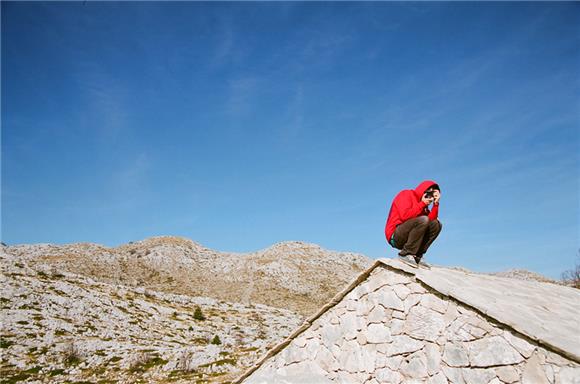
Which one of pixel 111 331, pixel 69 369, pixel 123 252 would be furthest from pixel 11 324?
pixel 123 252

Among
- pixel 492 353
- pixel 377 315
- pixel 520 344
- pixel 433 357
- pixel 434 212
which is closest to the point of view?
pixel 520 344

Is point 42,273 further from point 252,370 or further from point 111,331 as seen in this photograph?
point 252,370

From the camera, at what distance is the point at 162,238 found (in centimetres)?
8288

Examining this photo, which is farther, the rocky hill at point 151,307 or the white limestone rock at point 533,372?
the rocky hill at point 151,307

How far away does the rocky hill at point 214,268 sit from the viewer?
5862cm

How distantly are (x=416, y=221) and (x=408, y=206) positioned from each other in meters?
0.38

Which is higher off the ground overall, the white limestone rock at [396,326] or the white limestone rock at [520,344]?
the white limestone rock at [396,326]

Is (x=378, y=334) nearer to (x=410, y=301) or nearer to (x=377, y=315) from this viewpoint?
(x=377, y=315)

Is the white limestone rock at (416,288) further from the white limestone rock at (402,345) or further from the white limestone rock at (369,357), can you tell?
the white limestone rock at (369,357)

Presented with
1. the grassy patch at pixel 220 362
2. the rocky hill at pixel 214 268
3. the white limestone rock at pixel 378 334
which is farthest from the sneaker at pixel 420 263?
the rocky hill at pixel 214 268

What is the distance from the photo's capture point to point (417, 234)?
779 centimetres

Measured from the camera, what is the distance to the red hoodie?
25.6ft

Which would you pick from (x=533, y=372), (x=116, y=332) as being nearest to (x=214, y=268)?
(x=116, y=332)

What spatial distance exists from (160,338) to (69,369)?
1088cm
